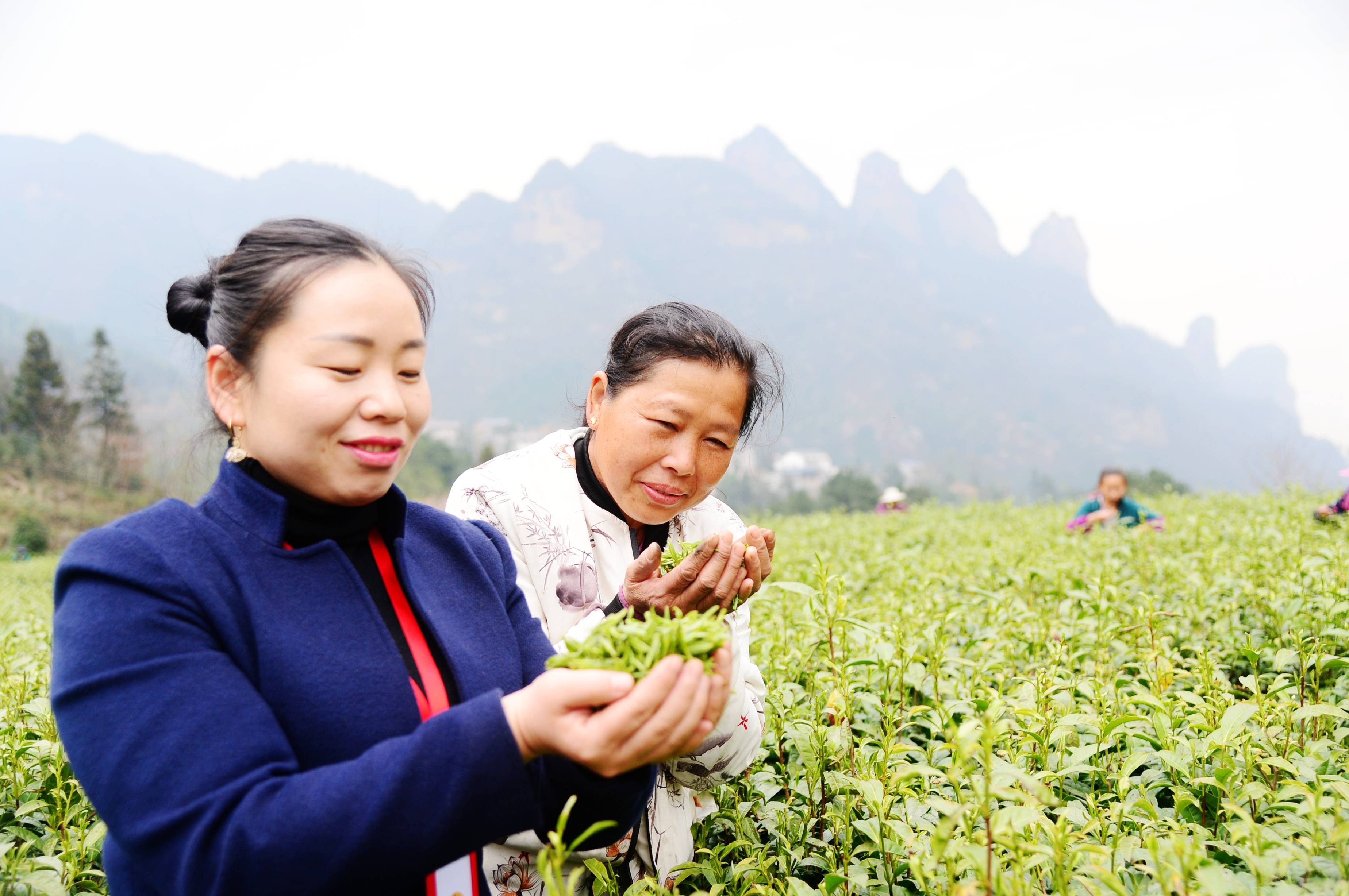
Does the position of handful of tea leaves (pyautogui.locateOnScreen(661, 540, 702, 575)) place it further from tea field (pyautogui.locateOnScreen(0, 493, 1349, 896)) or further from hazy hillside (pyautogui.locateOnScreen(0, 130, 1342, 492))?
hazy hillside (pyautogui.locateOnScreen(0, 130, 1342, 492))

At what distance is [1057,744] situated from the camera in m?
1.80

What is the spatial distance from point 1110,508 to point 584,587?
5690mm

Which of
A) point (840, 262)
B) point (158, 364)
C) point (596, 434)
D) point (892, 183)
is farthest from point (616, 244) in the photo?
point (596, 434)

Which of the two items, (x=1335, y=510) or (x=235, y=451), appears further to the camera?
(x=1335, y=510)

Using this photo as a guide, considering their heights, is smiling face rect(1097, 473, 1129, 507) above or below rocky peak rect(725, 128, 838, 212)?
below

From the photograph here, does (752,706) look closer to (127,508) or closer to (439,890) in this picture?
(439,890)

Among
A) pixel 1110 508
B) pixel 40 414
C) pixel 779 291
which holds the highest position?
pixel 779 291

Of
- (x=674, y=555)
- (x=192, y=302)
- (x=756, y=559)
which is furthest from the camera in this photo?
(x=674, y=555)

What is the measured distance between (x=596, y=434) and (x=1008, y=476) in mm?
105427

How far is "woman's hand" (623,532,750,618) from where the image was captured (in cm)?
137

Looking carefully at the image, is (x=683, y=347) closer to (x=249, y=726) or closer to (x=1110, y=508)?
(x=249, y=726)

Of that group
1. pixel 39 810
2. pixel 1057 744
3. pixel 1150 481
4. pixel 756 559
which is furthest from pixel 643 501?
pixel 1150 481

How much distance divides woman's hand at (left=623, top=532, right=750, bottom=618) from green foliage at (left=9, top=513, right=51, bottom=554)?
32021 mm

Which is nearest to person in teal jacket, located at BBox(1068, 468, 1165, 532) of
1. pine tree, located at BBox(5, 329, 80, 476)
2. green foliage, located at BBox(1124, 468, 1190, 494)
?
green foliage, located at BBox(1124, 468, 1190, 494)
